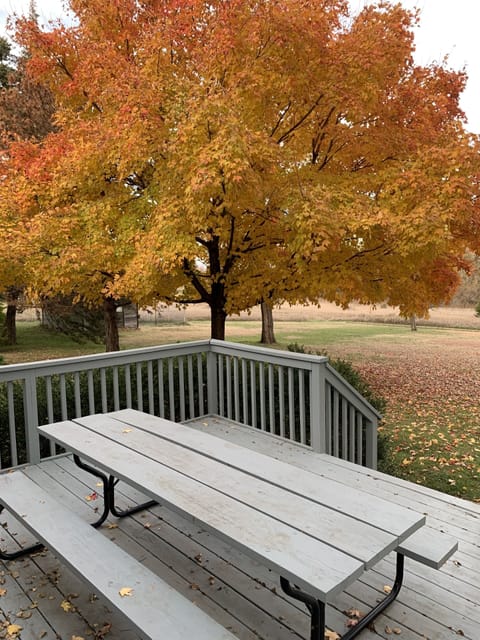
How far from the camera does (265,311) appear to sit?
1927 cm

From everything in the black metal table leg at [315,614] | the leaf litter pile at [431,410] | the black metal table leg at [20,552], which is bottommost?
the leaf litter pile at [431,410]

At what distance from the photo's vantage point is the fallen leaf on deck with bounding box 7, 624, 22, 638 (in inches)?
88.7

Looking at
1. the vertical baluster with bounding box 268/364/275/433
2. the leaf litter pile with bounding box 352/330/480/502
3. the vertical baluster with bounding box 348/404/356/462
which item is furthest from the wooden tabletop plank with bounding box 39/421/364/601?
the leaf litter pile with bounding box 352/330/480/502

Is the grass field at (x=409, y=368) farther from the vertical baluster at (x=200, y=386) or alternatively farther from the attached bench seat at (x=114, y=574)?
the attached bench seat at (x=114, y=574)

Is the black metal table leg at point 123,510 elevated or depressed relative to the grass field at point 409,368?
elevated

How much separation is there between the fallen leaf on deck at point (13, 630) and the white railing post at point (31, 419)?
74.2 inches

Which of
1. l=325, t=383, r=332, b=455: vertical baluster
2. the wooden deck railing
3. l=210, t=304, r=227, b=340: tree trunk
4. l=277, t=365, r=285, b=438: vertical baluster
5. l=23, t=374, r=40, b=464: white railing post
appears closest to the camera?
l=23, t=374, r=40, b=464: white railing post

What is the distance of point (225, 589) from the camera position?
2.57 meters

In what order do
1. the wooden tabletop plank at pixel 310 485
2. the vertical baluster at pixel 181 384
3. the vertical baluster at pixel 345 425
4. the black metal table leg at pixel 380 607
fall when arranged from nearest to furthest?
the wooden tabletop plank at pixel 310 485 → the black metal table leg at pixel 380 607 → the vertical baluster at pixel 345 425 → the vertical baluster at pixel 181 384

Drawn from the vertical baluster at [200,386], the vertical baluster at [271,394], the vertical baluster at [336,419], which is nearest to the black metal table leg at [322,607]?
the vertical baluster at [336,419]

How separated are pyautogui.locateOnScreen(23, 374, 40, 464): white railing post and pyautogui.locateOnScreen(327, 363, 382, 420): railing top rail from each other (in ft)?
8.14

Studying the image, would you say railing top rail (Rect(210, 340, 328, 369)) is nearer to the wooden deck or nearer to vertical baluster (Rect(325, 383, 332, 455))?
vertical baluster (Rect(325, 383, 332, 455))

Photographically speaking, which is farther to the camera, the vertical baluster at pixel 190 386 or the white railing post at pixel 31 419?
the vertical baluster at pixel 190 386

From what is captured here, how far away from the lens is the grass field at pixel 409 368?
6.82 meters
